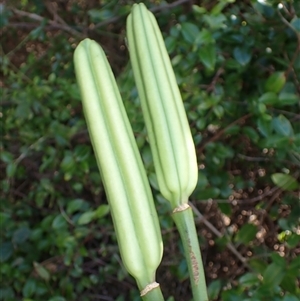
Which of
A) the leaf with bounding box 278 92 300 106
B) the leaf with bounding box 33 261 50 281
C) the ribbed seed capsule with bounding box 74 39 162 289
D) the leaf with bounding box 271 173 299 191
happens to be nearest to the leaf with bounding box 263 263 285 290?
the leaf with bounding box 271 173 299 191

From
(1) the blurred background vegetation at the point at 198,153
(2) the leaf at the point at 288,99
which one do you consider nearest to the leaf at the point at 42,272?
(1) the blurred background vegetation at the point at 198,153

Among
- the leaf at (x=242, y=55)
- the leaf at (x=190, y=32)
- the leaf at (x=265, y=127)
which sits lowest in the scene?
the leaf at (x=265, y=127)

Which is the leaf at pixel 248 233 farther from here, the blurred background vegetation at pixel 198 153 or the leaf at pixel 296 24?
the leaf at pixel 296 24

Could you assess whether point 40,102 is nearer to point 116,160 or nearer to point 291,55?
point 291,55

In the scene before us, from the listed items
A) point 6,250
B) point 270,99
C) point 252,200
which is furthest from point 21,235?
point 270,99

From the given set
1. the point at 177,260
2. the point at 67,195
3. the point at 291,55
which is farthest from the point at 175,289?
the point at 291,55

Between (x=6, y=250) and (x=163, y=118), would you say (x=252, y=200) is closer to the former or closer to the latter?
(x=6, y=250)
